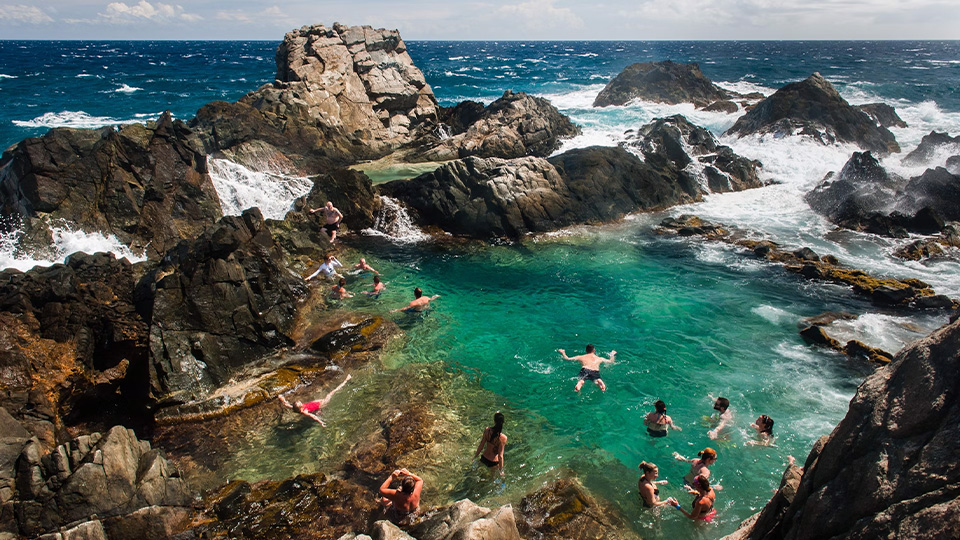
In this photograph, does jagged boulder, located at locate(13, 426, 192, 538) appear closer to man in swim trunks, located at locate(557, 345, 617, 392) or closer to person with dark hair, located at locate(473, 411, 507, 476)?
person with dark hair, located at locate(473, 411, 507, 476)

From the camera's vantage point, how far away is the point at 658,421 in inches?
491

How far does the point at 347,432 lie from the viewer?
12.4 meters

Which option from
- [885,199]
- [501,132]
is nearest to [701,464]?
[885,199]

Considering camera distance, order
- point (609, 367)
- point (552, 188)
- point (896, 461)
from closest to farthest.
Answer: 1. point (896, 461)
2. point (609, 367)
3. point (552, 188)

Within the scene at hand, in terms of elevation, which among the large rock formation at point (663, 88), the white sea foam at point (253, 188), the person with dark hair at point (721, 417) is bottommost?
the person with dark hair at point (721, 417)

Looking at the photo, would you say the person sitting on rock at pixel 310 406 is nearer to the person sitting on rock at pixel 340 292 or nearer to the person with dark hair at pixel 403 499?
the person with dark hair at pixel 403 499

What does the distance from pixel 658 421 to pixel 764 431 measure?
2355 millimetres

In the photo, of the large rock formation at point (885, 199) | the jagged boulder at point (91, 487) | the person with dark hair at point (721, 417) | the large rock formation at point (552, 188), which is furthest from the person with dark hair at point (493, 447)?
the large rock formation at point (885, 199)

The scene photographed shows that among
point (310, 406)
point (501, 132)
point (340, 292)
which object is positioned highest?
point (501, 132)

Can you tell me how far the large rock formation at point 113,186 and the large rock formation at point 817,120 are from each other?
38.9 meters

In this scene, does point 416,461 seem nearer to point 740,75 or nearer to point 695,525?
point 695,525

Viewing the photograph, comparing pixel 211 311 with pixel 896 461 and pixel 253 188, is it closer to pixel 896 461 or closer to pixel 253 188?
pixel 253 188

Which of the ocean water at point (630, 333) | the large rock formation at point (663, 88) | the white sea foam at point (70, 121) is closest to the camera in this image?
the ocean water at point (630, 333)

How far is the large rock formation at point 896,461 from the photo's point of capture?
510 centimetres
